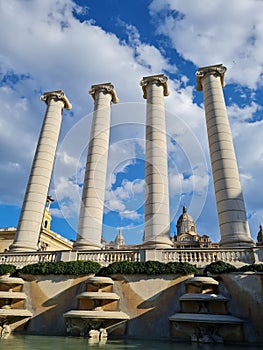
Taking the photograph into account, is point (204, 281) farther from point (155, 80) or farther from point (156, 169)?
point (155, 80)

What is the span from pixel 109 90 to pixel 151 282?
2675 centimetres

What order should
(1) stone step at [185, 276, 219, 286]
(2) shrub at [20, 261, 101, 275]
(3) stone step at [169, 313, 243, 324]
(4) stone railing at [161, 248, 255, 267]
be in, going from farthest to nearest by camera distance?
(4) stone railing at [161, 248, 255, 267]
(2) shrub at [20, 261, 101, 275]
(1) stone step at [185, 276, 219, 286]
(3) stone step at [169, 313, 243, 324]

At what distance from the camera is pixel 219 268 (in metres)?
18.8

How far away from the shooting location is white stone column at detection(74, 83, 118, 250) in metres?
27.4

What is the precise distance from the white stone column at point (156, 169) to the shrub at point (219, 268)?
6.07m

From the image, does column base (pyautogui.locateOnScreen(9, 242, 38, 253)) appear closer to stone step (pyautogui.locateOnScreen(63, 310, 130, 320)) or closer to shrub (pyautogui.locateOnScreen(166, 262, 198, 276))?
stone step (pyautogui.locateOnScreen(63, 310, 130, 320))

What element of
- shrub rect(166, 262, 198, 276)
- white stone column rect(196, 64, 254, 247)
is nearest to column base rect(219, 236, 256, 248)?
white stone column rect(196, 64, 254, 247)

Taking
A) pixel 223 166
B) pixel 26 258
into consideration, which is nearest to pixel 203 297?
pixel 223 166


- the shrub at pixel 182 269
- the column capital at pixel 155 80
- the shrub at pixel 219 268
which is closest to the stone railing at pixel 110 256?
the shrub at pixel 182 269

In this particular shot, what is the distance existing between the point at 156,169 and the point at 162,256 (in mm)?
10391

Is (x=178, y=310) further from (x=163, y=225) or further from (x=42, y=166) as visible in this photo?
Result: (x=42, y=166)

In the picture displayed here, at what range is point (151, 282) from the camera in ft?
62.3

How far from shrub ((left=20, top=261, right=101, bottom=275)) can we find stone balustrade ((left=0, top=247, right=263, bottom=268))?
4.79 ft

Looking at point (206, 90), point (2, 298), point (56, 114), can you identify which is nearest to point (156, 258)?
point (2, 298)
